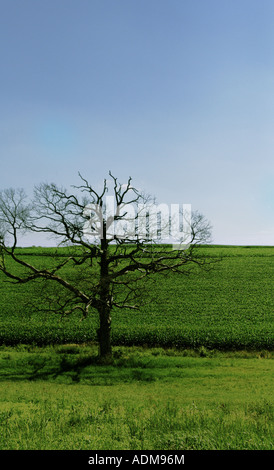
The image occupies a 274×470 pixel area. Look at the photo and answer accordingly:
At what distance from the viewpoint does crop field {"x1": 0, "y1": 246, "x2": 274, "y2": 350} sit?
26.5 meters

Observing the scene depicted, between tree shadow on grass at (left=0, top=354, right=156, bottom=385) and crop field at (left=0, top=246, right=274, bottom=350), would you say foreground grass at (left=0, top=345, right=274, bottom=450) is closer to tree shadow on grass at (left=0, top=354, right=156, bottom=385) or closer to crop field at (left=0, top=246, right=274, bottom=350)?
tree shadow on grass at (left=0, top=354, right=156, bottom=385)

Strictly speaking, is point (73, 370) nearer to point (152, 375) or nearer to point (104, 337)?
point (104, 337)

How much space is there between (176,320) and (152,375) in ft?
38.0

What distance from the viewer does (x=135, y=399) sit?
44.1ft

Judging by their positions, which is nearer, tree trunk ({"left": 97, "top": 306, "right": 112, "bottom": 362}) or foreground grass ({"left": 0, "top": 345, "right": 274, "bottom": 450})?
foreground grass ({"left": 0, "top": 345, "right": 274, "bottom": 450})

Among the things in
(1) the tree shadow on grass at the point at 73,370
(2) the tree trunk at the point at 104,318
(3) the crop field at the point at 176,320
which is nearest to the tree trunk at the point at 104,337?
(2) the tree trunk at the point at 104,318

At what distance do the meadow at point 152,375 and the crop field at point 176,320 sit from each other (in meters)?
0.09

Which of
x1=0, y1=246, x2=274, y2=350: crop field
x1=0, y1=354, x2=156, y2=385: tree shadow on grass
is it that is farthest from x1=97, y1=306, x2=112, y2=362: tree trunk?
x1=0, y1=246, x2=274, y2=350: crop field

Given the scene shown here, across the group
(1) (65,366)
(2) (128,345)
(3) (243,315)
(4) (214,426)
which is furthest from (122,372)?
(3) (243,315)

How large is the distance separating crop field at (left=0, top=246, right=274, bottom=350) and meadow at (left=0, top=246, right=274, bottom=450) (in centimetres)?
9

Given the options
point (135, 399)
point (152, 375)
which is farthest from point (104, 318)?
point (135, 399)

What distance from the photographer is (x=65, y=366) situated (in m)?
21.0

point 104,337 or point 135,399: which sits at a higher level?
point 104,337

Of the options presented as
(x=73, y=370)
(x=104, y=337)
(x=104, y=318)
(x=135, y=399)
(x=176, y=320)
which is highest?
(x=104, y=318)
